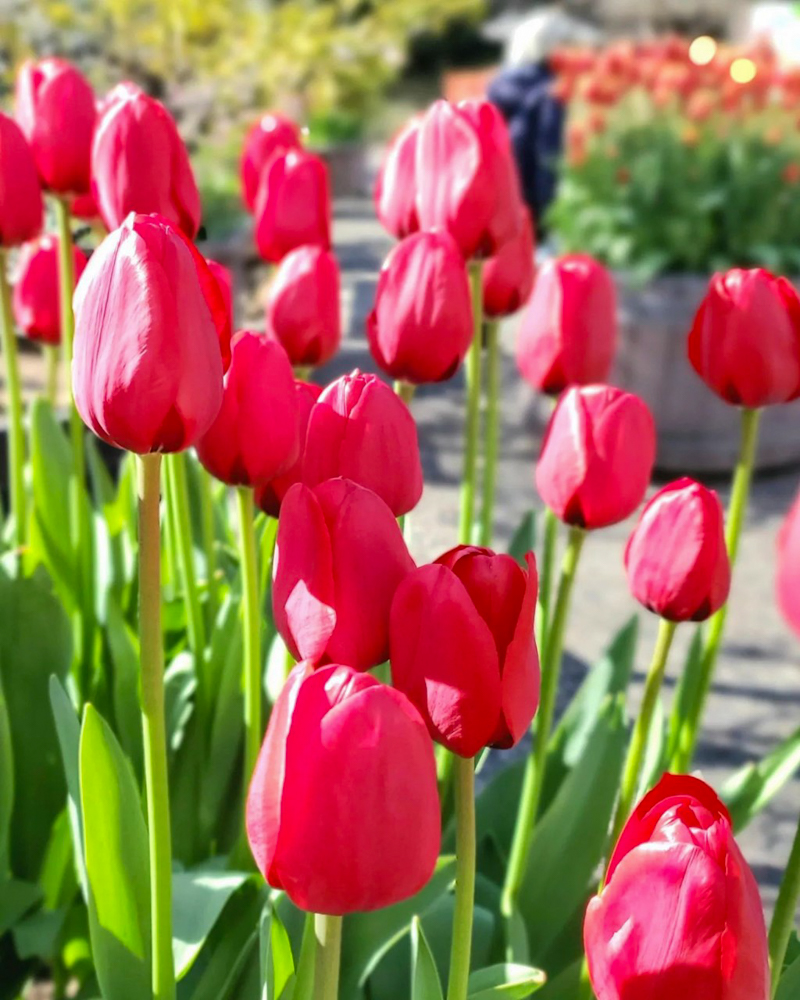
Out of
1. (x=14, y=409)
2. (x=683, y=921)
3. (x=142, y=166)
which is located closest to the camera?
(x=683, y=921)

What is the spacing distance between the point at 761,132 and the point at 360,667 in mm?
3629

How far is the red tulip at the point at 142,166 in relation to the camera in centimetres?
73

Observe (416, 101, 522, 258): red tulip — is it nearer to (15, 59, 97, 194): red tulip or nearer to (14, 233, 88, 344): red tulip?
(15, 59, 97, 194): red tulip

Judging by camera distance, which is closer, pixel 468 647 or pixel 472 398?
pixel 468 647

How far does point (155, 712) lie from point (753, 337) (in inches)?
18.2

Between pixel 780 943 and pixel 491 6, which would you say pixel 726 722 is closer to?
pixel 780 943

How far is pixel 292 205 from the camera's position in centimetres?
97

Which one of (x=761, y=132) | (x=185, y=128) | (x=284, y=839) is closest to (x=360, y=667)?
(x=284, y=839)

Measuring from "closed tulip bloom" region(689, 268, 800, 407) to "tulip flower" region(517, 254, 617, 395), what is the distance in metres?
0.15

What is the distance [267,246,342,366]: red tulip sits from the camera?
90 cm

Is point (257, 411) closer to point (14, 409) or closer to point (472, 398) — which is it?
point (472, 398)

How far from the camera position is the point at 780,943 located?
64cm

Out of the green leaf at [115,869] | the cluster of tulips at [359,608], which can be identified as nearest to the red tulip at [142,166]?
the cluster of tulips at [359,608]

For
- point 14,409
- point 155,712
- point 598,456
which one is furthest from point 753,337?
point 14,409
